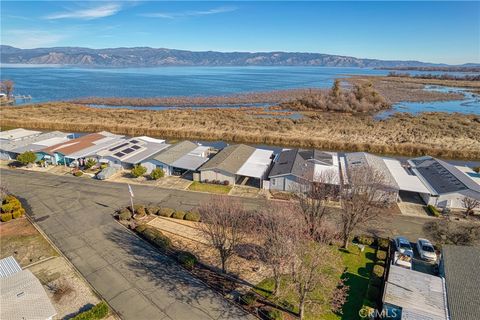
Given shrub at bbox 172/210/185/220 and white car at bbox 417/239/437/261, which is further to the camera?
shrub at bbox 172/210/185/220

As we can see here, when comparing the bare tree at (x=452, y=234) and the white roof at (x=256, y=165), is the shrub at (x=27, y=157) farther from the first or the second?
the bare tree at (x=452, y=234)

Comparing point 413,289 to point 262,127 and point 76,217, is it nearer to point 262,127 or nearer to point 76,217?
point 76,217

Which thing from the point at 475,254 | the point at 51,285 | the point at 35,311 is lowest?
the point at 51,285

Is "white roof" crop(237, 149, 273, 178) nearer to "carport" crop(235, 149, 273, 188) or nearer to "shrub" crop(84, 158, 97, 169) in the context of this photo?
"carport" crop(235, 149, 273, 188)

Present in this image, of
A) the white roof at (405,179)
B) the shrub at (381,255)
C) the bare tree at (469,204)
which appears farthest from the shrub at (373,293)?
the bare tree at (469,204)

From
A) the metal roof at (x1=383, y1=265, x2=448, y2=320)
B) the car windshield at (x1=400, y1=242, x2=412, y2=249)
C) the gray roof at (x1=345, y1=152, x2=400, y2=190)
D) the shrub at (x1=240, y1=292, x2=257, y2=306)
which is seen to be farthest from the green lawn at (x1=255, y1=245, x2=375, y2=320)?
the gray roof at (x1=345, y1=152, x2=400, y2=190)

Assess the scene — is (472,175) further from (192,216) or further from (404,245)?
(192,216)

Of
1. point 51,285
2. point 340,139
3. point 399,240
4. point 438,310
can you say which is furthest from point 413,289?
point 340,139

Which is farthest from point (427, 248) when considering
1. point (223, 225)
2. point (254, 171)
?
point (254, 171)
